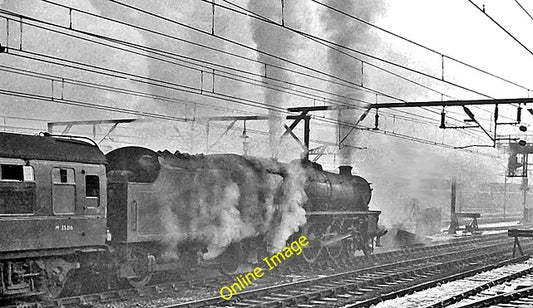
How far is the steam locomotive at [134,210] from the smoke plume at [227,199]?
3cm

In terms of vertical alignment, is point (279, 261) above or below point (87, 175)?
below

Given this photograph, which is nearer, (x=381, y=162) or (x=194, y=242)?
(x=194, y=242)

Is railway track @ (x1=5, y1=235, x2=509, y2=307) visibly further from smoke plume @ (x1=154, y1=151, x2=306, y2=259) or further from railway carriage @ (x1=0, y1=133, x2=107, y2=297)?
smoke plume @ (x1=154, y1=151, x2=306, y2=259)

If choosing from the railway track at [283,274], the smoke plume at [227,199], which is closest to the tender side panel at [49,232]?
the railway track at [283,274]

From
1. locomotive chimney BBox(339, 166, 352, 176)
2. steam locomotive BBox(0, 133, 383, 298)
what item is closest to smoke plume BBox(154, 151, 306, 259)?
steam locomotive BBox(0, 133, 383, 298)

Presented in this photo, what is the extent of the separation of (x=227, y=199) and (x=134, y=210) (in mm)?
2997

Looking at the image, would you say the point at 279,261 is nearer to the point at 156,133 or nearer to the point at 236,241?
the point at 236,241

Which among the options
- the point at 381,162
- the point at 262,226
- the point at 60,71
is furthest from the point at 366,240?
the point at 60,71

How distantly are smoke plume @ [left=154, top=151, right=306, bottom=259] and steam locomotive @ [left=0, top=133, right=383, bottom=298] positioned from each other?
0.09 ft

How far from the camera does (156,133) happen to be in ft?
104

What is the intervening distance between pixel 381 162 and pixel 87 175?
73.4ft

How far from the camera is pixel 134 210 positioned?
14.6 meters

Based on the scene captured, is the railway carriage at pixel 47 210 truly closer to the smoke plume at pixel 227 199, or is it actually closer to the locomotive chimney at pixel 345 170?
the smoke plume at pixel 227 199

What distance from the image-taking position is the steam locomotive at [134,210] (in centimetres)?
1193
